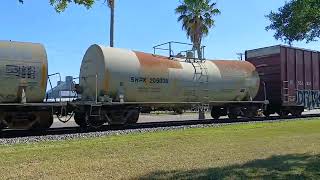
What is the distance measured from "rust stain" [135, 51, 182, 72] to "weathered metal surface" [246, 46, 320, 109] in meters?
7.45

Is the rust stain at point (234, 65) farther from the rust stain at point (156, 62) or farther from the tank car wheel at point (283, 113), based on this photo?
the tank car wheel at point (283, 113)

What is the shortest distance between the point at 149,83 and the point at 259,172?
491 inches

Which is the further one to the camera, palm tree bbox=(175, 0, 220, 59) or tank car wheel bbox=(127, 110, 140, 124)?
palm tree bbox=(175, 0, 220, 59)

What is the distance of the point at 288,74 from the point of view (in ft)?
85.8

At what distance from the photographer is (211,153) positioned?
9961mm

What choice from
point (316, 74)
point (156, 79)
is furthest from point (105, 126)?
point (316, 74)

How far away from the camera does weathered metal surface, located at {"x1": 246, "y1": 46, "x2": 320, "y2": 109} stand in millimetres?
25875

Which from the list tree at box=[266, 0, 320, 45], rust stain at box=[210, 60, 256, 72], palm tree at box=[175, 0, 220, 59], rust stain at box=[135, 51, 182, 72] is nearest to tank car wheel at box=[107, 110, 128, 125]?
rust stain at box=[135, 51, 182, 72]

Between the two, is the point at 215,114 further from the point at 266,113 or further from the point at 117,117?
the point at 117,117

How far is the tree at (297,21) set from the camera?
322 inches

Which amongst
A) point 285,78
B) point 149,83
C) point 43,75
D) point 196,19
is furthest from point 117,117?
point 196,19

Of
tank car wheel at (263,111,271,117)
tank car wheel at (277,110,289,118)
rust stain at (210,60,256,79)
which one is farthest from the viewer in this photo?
tank car wheel at (263,111,271,117)

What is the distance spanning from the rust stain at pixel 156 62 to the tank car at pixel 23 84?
4822mm

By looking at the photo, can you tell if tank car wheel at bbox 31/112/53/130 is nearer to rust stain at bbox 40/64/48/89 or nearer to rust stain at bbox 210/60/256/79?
rust stain at bbox 40/64/48/89
